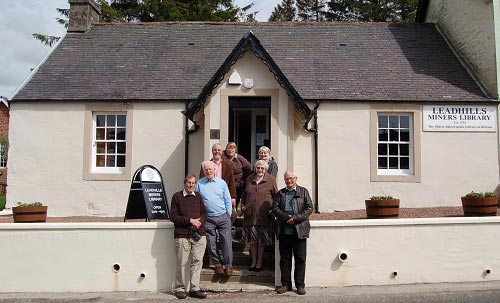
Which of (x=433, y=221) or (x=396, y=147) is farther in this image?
(x=396, y=147)

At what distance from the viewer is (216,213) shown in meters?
7.28

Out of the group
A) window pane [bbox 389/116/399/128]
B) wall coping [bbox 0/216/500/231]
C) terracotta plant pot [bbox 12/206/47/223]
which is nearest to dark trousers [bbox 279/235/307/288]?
wall coping [bbox 0/216/500/231]

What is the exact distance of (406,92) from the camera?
1309cm

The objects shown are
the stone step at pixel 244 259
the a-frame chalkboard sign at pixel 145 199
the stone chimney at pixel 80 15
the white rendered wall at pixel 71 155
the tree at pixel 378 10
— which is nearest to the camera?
the stone step at pixel 244 259

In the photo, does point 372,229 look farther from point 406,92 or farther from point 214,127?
point 406,92

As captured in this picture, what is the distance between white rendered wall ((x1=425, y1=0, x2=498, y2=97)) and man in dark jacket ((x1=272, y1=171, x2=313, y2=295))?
881 cm

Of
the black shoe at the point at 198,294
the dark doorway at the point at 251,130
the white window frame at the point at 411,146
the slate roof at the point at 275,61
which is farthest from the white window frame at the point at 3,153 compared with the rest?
the black shoe at the point at 198,294

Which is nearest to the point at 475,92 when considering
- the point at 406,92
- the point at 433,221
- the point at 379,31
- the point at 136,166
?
the point at 406,92

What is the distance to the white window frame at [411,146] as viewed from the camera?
12.7 m

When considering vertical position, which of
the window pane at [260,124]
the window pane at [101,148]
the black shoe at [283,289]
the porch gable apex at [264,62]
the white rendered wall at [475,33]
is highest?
the white rendered wall at [475,33]

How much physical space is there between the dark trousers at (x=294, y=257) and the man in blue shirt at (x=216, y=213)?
0.89m

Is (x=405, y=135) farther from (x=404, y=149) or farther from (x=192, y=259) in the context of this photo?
(x=192, y=259)

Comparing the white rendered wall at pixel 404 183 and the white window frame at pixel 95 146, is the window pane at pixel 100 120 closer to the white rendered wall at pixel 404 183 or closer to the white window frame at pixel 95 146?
the white window frame at pixel 95 146

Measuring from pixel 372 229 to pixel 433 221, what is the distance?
3.55 feet
